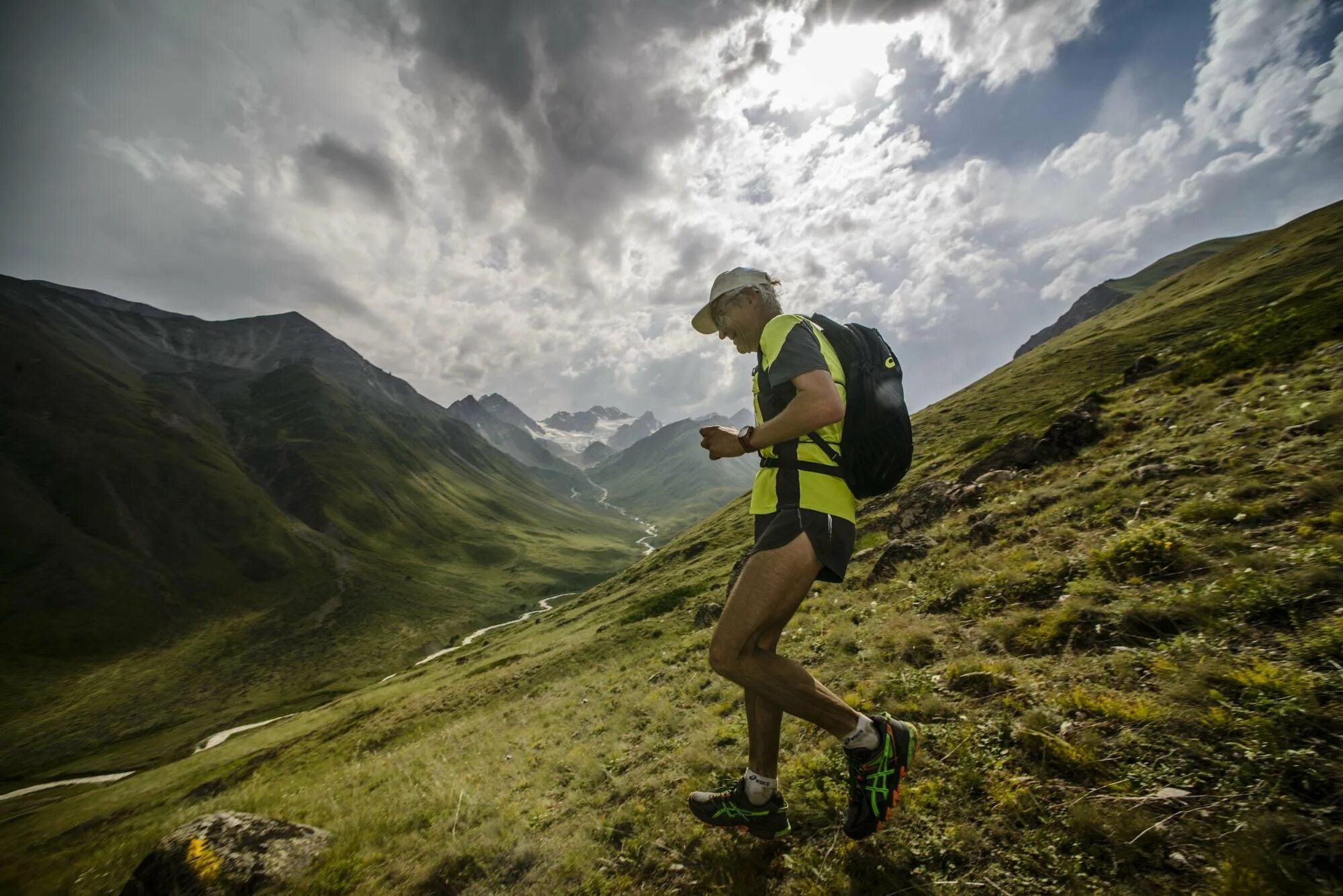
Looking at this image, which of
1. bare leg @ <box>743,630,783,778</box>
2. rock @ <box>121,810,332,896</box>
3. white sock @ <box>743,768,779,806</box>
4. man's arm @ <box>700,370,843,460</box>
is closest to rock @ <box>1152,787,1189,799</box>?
bare leg @ <box>743,630,783,778</box>

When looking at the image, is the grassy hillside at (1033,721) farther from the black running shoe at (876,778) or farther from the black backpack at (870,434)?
the black backpack at (870,434)

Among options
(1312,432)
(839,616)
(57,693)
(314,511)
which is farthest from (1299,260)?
(314,511)

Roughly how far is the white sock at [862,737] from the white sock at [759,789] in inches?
36.4

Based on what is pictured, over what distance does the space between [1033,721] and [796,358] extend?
15.1ft

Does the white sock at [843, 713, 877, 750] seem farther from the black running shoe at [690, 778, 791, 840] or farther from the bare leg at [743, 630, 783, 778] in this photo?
the black running shoe at [690, 778, 791, 840]

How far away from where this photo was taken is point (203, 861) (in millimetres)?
7066

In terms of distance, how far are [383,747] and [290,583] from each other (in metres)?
124

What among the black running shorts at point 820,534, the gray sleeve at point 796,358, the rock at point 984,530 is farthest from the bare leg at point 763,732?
the rock at point 984,530

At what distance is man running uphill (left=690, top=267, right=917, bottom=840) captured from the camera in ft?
14.7

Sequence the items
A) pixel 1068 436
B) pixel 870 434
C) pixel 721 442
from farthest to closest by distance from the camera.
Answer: pixel 1068 436
pixel 721 442
pixel 870 434

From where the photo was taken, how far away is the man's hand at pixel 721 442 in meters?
5.09

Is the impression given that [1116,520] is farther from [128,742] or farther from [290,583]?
[290,583]

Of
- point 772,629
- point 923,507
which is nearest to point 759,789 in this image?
point 772,629

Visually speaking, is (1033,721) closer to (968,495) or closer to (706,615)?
(968,495)
